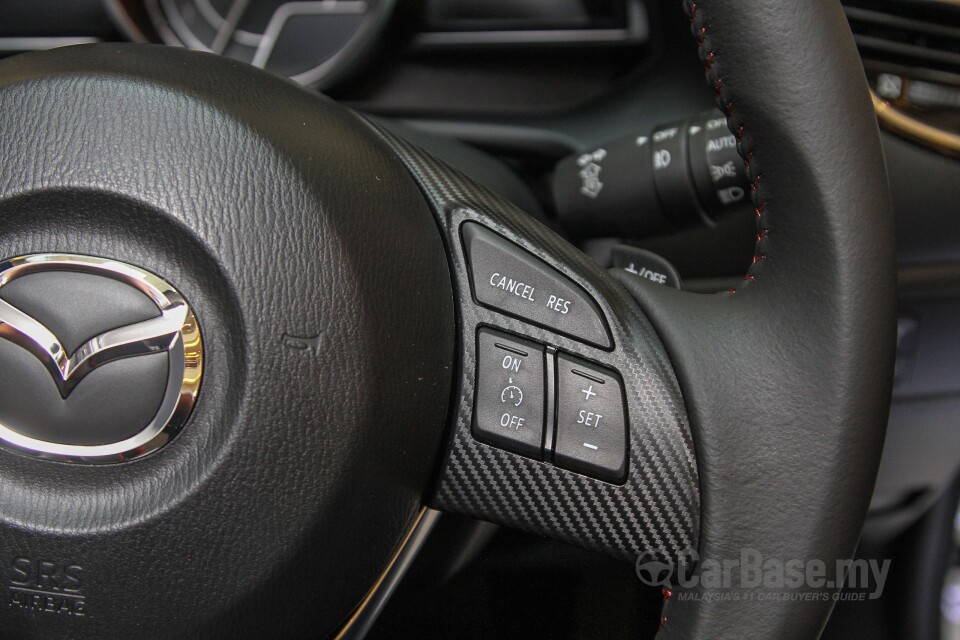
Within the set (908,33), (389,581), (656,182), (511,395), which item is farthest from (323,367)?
(908,33)

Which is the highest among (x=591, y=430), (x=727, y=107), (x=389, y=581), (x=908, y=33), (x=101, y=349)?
(x=908, y=33)

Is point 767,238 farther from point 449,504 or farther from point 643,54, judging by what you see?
point 643,54

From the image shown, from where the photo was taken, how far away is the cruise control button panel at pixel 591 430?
66 cm

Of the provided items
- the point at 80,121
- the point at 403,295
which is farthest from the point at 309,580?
the point at 80,121

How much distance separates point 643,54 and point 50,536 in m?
0.94

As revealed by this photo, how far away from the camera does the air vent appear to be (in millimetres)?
981

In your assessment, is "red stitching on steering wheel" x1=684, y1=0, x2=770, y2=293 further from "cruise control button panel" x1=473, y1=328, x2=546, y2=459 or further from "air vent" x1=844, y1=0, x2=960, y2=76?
"air vent" x1=844, y1=0, x2=960, y2=76

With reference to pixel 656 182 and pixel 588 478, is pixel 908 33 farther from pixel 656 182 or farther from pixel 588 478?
pixel 588 478

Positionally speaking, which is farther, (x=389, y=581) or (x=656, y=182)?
(x=656, y=182)

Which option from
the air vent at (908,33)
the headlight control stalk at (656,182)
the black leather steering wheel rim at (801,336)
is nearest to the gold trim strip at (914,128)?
the air vent at (908,33)

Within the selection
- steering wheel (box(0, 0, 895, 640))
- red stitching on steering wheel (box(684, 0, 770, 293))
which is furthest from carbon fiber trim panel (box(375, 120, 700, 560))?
red stitching on steering wheel (box(684, 0, 770, 293))

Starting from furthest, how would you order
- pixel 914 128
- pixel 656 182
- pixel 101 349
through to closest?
1. pixel 914 128
2. pixel 656 182
3. pixel 101 349

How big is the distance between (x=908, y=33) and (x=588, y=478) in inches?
28.7

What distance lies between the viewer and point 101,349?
618 mm
